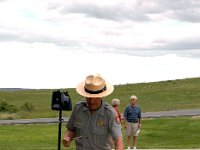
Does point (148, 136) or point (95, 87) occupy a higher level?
point (95, 87)

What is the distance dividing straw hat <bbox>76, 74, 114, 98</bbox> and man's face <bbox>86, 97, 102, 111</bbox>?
7 cm

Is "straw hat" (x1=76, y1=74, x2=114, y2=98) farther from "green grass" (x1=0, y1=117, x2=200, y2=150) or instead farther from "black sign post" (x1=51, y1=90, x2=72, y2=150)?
"green grass" (x1=0, y1=117, x2=200, y2=150)

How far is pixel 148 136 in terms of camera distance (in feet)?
80.7

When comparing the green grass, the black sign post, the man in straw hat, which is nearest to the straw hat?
the man in straw hat

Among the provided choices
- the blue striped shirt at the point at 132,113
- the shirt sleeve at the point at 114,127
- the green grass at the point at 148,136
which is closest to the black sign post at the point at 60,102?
the shirt sleeve at the point at 114,127

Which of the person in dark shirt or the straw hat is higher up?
the straw hat

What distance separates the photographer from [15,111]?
44344 mm

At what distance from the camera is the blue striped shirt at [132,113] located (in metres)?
17.7

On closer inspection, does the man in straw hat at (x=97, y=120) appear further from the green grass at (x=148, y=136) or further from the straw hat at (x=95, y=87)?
the green grass at (x=148, y=136)

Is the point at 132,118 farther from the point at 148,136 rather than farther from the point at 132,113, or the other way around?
the point at 148,136

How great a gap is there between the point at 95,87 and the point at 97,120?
1.07ft

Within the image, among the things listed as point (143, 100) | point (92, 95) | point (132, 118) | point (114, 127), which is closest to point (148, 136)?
point (132, 118)

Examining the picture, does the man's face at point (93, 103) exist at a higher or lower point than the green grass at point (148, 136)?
higher

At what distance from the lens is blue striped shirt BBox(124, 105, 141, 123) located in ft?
57.9
